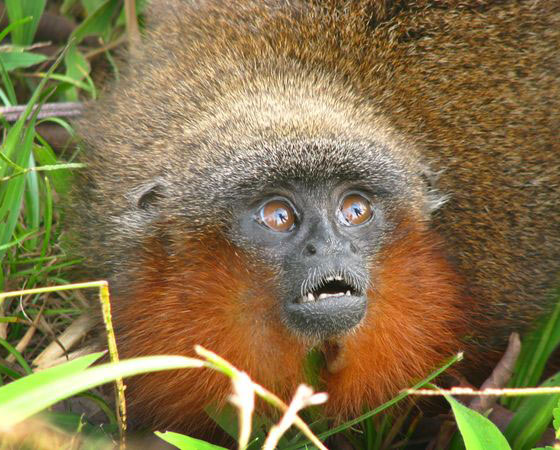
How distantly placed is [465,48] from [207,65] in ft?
4.31

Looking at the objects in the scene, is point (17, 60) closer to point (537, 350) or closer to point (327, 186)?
point (327, 186)

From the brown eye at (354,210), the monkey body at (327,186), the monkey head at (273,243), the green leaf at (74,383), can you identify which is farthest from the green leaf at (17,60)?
the green leaf at (74,383)

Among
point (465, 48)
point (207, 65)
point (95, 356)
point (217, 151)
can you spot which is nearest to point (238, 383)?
point (95, 356)

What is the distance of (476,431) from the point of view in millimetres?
3256

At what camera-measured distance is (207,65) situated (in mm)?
4387

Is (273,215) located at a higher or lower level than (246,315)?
higher

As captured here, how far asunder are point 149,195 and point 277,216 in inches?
24.2

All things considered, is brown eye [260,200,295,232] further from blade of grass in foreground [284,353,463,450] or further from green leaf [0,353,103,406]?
green leaf [0,353,103,406]

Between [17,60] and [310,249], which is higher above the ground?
[17,60]

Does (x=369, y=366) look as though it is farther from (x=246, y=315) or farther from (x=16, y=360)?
(x=16, y=360)

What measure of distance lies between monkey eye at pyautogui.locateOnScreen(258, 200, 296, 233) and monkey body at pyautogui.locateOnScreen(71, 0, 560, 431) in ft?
0.10

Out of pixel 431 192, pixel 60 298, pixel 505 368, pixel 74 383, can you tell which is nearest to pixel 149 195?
pixel 431 192

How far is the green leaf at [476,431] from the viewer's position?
10.5 feet

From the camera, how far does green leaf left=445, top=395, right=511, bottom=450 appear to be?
3193 millimetres
